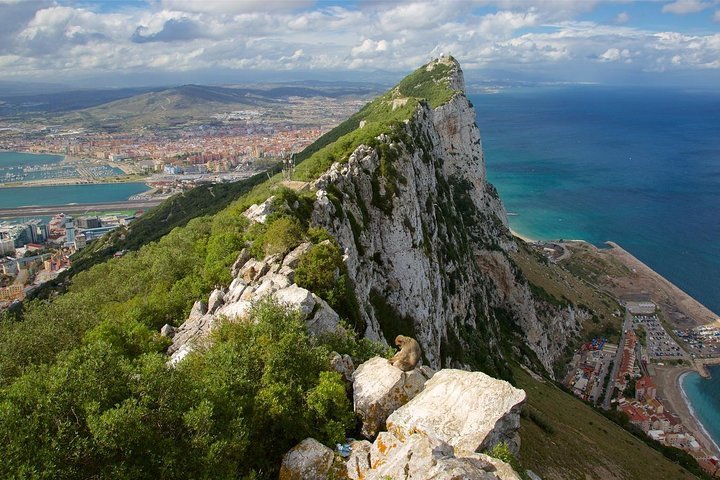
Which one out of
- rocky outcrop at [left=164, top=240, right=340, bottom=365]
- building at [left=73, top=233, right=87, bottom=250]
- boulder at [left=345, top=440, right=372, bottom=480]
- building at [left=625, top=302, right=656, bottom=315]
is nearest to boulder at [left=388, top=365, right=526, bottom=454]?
boulder at [left=345, top=440, right=372, bottom=480]

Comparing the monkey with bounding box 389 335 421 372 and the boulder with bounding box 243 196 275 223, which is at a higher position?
the boulder with bounding box 243 196 275 223

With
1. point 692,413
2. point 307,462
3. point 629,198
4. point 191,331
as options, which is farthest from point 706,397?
point 629,198

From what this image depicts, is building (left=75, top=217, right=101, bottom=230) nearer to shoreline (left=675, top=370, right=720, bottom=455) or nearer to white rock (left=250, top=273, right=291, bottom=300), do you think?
white rock (left=250, top=273, right=291, bottom=300)

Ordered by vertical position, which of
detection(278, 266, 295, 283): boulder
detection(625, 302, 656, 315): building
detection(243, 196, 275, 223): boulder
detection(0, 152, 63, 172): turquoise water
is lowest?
detection(625, 302, 656, 315): building

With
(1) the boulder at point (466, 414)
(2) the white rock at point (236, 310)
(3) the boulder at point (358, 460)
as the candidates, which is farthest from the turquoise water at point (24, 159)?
(1) the boulder at point (466, 414)

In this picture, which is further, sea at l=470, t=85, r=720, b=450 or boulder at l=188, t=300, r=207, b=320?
sea at l=470, t=85, r=720, b=450

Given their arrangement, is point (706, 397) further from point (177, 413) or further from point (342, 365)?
point (177, 413)
